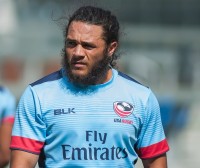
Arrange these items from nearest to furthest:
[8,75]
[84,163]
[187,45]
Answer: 1. [84,163]
2. [8,75]
3. [187,45]

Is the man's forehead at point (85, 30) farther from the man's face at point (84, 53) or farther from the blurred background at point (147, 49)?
the blurred background at point (147, 49)

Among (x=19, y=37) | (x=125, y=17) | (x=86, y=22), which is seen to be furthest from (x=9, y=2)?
(x=86, y=22)

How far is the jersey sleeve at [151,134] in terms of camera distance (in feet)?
16.4

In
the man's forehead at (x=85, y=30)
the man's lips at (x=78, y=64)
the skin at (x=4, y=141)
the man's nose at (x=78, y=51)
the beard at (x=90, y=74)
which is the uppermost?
the man's forehead at (x=85, y=30)

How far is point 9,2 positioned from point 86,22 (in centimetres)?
1345

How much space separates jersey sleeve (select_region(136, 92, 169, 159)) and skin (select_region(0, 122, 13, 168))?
1.96 m

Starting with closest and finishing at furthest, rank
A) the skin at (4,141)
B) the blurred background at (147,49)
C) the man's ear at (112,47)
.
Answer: the man's ear at (112,47) → the skin at (4,141) → the blurred background at (147,49)

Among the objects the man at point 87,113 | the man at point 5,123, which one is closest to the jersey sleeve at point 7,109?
the man at point 5,123

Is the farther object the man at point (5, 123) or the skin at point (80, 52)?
the man at point (5, 123)

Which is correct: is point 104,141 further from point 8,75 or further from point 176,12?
point 176,12

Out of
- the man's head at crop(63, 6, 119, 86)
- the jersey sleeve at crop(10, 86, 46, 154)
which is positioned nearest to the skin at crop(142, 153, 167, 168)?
the man's head at crop(63, 6, 119, 86)

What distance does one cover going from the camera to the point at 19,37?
18.0 metres

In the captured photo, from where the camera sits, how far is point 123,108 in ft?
16.2

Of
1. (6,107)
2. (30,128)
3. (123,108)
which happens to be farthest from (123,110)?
(6,107)
